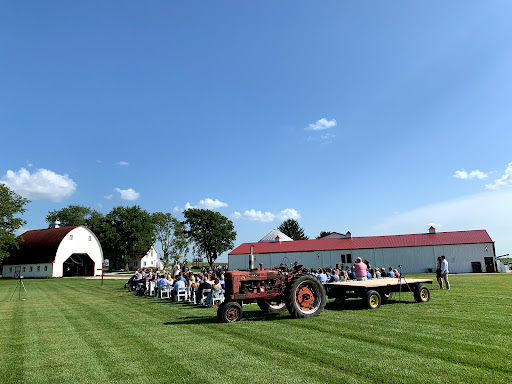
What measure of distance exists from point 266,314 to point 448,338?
19.3 ft

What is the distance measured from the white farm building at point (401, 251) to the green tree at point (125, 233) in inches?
1082

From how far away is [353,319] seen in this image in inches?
401

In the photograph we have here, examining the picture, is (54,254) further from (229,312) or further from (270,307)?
(229,312)


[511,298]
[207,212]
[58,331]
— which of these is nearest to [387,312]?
[511,298]

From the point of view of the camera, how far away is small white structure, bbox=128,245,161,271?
9031 centimetres

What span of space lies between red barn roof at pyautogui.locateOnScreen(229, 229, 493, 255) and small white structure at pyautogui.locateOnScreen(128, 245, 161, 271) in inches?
1689

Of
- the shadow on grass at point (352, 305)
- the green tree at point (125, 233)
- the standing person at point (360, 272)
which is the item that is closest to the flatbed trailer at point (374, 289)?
the shadow on grass at point (352, 305)

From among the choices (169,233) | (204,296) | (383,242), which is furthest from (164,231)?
(204,296)

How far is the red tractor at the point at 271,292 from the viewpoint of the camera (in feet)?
35.0

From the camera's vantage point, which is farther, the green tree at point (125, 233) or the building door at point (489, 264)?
the green tree at point (125, 233)

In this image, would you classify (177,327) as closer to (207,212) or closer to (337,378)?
(337,378)

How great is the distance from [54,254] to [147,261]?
4326cm

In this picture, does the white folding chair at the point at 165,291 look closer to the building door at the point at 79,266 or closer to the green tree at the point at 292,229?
the building door at the point at 79,266

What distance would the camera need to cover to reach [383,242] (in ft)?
157
